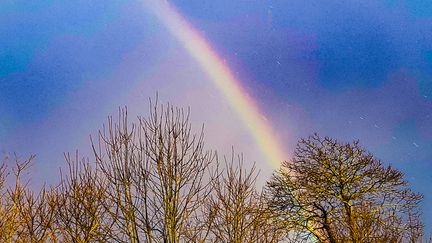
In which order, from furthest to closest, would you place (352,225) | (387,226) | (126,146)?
(387,226) → (352,225) → (126,146)

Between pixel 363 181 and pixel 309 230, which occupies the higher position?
→ pixel 363 181

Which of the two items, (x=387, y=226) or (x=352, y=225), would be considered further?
(x=387, y=226)

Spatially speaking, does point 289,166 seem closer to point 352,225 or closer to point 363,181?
point 363,181

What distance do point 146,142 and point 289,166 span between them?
1484 centimetres

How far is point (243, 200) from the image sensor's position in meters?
12.0

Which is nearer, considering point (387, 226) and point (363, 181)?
point (387, 226)

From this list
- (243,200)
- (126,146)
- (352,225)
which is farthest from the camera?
(352,225)

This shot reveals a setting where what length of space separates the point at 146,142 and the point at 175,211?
138 cm

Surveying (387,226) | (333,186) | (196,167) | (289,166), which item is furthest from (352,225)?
(196,167)

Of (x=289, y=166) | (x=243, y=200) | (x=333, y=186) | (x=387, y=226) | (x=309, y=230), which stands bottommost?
(x=243, y=200)

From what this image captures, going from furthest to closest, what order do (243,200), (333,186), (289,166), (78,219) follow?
(289,166) → (333,186) → (243,200) → (78,219)

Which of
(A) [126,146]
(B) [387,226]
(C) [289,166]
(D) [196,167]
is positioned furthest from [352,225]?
(A) [126,146]

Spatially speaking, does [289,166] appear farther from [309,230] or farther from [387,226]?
[387,226]

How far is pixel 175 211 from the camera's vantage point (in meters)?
7.31
